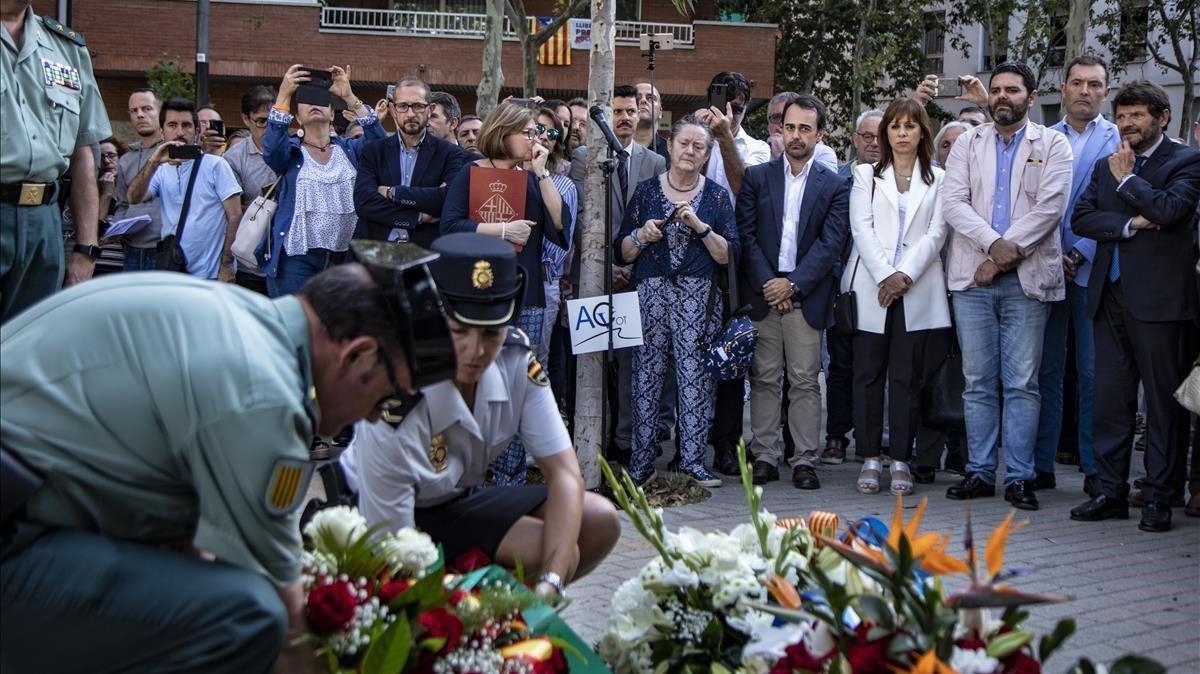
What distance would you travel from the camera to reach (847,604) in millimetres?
3291

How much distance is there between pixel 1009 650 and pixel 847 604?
1.29 ft

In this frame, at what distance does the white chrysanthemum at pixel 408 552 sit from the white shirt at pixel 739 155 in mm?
5213

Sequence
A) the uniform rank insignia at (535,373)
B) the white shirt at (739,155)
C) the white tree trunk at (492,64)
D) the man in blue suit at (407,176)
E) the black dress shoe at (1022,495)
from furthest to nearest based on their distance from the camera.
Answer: the white tree trunk at (492,64) → the white shirt at (739,155) → the man in blue suit at (407,176) → the black dress shoe at (1022,495) → the uniform rank insignia at (535,373)

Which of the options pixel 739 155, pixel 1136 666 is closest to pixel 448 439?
pixel 1136 666

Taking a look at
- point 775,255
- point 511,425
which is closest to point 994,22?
point 775,255

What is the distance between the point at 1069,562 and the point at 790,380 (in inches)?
99.4

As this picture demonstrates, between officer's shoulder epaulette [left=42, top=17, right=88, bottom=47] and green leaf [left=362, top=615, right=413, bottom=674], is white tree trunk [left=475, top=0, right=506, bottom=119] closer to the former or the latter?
officer's shoulder epaulette [left=42, top=17, right=88, bottom=47]

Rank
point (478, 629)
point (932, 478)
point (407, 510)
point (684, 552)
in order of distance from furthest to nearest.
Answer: point (932, 478), point (407, 510), point (684, 552), point (478, 629)

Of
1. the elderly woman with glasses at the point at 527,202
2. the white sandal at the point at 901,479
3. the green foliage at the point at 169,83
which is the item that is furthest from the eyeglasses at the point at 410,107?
the green foliage at the point at 169,83

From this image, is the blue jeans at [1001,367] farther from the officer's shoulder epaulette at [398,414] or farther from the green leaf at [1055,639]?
the green leaf at [1055,639]

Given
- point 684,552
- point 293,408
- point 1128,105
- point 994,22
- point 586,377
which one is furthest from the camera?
point 994,22

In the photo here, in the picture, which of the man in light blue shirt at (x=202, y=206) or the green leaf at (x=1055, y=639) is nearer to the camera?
the green leaf at (x=1055, y=639)

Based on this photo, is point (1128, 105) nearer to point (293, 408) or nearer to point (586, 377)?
point (586, 377)

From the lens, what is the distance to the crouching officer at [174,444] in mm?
2902
